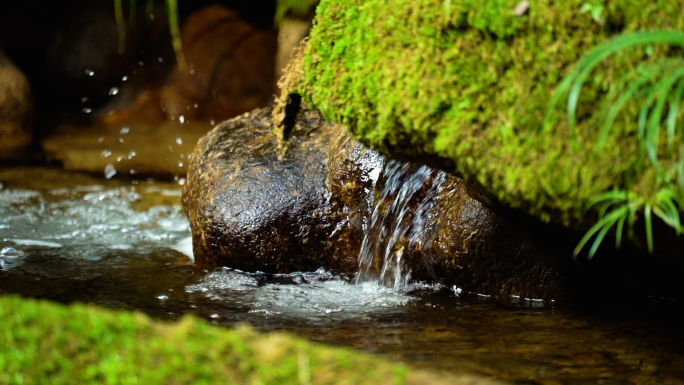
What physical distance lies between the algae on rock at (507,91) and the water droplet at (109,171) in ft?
18.6

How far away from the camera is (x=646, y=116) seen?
7.16ft

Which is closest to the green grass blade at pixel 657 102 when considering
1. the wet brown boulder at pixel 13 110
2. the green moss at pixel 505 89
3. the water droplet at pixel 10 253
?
the green moss at pixel 505 89

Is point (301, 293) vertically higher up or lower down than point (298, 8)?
lower down

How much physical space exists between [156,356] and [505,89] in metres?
1.48

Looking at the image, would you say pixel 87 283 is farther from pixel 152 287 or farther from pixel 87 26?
pixel 87 26

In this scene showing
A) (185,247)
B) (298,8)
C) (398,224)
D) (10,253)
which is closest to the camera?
(398,224)

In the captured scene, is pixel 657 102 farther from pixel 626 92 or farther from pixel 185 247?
pixel 185 247

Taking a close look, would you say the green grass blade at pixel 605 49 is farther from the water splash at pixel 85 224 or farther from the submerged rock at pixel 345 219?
the water splash at pixel 85 224

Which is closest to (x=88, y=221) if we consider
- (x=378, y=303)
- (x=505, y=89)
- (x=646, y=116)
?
(x=378, y=303)

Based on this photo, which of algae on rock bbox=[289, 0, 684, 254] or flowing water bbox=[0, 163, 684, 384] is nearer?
algae on rock bbox=[289, 0, 684, 254]

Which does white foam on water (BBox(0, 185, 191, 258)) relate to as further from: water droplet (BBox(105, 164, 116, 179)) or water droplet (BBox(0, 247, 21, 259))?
water droplet (BBox(105, 164, 116, 179))

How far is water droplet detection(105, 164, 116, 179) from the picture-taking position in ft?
25.0

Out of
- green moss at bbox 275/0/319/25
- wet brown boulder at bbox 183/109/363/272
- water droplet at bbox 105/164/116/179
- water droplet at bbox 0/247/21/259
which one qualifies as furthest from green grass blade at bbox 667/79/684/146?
green moss at bbox 275/0/319/25

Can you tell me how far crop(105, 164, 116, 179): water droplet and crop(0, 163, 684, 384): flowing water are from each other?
5.12ft
